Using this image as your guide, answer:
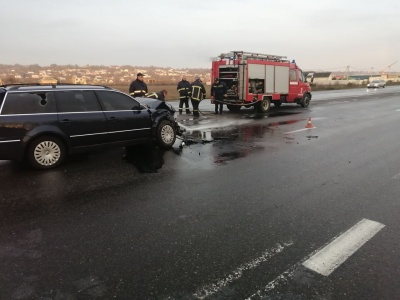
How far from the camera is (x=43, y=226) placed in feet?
13.2

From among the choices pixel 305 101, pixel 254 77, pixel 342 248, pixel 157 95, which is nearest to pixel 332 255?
pixel 342 248

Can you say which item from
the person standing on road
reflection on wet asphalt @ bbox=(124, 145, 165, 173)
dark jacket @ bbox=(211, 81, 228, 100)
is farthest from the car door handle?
dark jacket @ bbox=(211, 81, 228, 100)

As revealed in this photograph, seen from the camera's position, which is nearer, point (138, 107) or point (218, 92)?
point (138, 107)

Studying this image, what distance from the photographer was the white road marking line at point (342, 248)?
3187mm

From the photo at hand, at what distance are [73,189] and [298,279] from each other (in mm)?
3776

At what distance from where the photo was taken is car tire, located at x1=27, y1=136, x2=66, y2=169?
633 centimetres

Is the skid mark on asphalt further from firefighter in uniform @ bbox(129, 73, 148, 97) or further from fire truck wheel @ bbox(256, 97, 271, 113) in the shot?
fire truck wheel @ bbox(256, 97, 271, 113)

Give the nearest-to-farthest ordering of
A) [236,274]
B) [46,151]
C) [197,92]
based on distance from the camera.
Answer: [236,274], [46,151], [197,92]

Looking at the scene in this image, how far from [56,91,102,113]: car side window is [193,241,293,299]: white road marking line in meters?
5.05

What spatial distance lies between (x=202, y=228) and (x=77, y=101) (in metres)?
4.35

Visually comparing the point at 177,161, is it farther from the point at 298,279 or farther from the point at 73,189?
the point at 298,279

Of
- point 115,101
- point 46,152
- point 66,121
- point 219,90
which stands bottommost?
point 46,152

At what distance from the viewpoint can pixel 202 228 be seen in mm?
3980

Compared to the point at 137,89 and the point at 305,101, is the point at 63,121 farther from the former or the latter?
the point at 305,101
